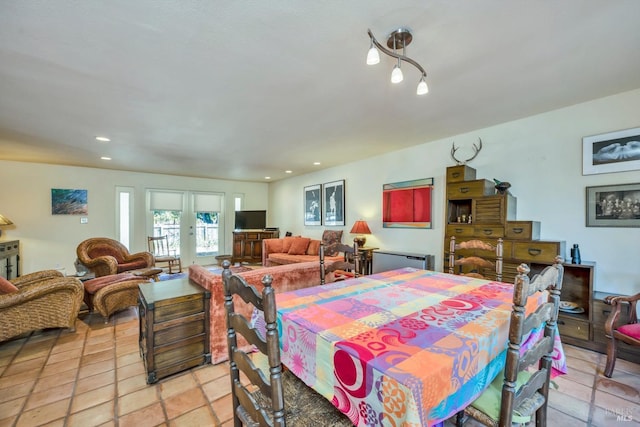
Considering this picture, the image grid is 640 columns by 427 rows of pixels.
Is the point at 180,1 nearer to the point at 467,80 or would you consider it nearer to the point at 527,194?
the point at 467,80

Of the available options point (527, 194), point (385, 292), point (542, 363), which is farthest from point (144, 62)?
point (527, 194)

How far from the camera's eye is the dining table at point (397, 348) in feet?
2.57

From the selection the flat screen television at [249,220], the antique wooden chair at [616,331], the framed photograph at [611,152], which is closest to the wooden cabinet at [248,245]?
the flat screen television at [249,220]

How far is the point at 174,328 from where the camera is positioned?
2.08 m

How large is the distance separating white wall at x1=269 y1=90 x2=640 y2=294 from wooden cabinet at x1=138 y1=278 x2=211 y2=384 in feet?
9.55

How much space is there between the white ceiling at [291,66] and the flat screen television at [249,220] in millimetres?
3715

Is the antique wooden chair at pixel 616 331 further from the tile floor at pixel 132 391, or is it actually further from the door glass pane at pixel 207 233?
the door glass pane at pixel 207 233

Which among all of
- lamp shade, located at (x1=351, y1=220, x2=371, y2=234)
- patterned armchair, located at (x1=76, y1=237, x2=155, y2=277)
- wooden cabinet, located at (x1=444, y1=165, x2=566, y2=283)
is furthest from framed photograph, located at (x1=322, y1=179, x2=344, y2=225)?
patterned armchair, located at (x1=76, y1=237, x2=155, y2=277)

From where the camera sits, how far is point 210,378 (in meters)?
2.08

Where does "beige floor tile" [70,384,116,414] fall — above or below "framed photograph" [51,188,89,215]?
below

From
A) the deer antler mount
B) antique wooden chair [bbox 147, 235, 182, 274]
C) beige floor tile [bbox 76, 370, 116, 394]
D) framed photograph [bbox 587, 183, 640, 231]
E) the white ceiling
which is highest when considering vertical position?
the white ceiling

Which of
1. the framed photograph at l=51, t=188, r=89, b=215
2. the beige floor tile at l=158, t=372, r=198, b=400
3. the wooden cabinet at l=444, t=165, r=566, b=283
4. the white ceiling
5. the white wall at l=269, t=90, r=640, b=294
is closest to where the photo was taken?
the white ceiling

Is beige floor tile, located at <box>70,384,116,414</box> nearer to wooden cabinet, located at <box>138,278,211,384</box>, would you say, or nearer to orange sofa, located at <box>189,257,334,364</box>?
wooden cabinet, located at <box>138,278,211,384</box>

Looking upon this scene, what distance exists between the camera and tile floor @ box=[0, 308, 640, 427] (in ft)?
5.42
